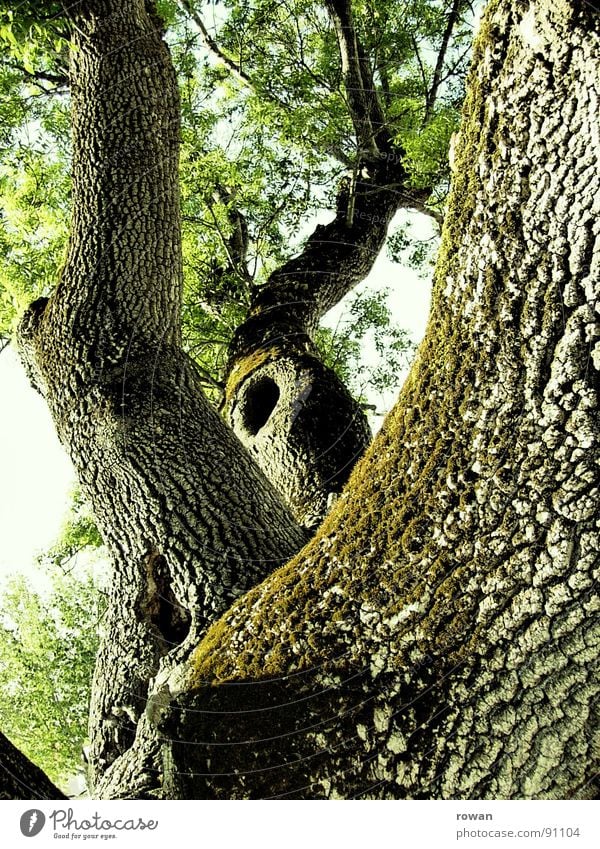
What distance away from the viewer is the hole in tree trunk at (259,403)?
6066 millimetres

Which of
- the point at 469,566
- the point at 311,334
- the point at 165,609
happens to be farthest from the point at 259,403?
the point at 469,566

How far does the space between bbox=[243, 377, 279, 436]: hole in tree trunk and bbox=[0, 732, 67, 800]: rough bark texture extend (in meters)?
3.11

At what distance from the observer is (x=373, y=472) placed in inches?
123

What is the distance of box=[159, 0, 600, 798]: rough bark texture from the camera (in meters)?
2.49

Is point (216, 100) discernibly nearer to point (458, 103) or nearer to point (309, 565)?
point (458, 103)

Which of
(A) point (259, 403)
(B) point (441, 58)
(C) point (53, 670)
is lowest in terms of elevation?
(C) point (53, 670)

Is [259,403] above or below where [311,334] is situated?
below

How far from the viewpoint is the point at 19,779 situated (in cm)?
315

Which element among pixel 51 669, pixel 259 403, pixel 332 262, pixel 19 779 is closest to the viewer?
pixel 19 779

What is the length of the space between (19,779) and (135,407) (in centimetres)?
196

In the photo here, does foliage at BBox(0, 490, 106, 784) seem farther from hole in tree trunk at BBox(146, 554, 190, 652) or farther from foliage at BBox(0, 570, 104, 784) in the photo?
hole in tree trunk at BBox(146, 554, 190, 652)

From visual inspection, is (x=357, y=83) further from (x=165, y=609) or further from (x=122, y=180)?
(x=165, y=609)

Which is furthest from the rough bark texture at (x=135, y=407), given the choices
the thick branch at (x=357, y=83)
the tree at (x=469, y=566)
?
the thick branch at (x=357, y=83)

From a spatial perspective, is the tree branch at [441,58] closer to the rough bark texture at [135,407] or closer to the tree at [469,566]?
the rough bark texture at [135,407]
